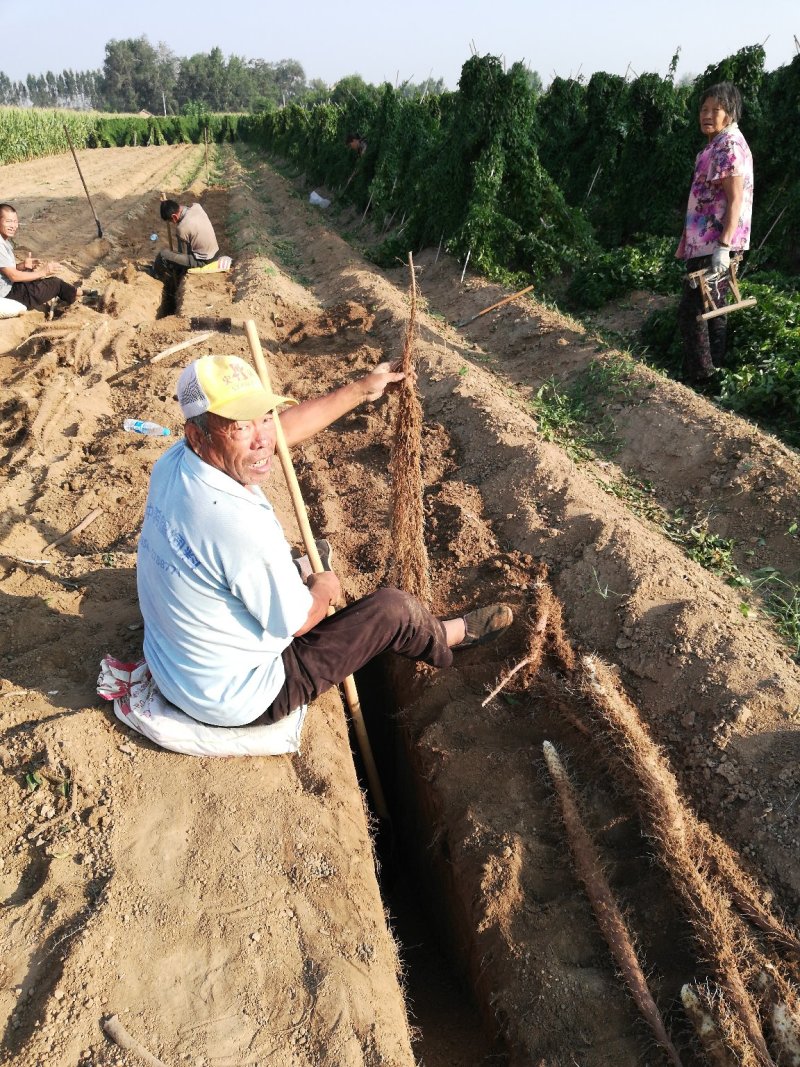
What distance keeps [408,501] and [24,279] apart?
23.7ft

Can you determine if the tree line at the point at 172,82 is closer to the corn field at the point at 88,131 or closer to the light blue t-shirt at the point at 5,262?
the corn field at the point at 88,131

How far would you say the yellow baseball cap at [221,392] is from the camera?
7.56 ft

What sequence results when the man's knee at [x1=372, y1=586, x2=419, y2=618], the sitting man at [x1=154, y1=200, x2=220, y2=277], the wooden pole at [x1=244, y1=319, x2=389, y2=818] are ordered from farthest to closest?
the sitting man at [x1=154, y1=200, x2=220, y2=277], the wooden pole at [x1=244, y1=319, x2=389, y2=818], the man's knee at [x1=372, y1=586, x2=419, y2=618]

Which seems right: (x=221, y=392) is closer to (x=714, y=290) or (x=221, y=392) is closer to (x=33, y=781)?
(x=33, y=781)

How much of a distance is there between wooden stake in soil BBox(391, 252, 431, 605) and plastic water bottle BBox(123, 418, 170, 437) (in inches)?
101

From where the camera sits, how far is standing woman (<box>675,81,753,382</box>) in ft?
18.2

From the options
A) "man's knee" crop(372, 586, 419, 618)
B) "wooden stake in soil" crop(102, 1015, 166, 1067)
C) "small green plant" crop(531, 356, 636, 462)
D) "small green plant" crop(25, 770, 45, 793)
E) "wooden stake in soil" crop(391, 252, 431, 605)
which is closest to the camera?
"wooden stake in soil" crop(102, 1015, 166, 1067)

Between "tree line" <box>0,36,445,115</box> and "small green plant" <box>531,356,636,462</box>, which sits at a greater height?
"tree line" <box>0,36,445,115</box>

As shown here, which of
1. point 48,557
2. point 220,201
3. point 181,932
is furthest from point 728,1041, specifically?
point 220,201

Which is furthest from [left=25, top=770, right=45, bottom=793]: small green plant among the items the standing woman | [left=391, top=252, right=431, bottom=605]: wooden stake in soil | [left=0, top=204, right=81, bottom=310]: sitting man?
[left=0, top=204, right=81, bottom=310]: sitting man

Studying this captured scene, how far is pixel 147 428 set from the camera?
5602 millimetres

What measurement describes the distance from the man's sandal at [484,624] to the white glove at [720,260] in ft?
13.6

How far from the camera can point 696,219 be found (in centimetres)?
607

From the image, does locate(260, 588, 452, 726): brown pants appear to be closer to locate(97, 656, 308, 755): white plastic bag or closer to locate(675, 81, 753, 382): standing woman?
locate(97, 656, 308, 755): white plastic bag
